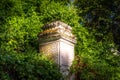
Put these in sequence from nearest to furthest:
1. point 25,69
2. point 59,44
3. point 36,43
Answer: point 25,69
point 59,44
point 36,43

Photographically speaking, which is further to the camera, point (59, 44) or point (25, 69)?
point (59, 44)

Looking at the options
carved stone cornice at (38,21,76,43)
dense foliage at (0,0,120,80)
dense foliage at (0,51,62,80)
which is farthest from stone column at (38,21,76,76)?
dense foliage at (0,51,62,80)

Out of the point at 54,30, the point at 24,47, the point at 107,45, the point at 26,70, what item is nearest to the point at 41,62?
the point at 26,70

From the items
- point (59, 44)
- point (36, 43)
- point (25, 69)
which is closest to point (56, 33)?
point (59, 44)

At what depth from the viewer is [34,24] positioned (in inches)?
352

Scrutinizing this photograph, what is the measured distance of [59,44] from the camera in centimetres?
793

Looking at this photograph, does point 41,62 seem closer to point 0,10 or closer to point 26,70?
point 26,70

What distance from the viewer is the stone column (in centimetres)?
791

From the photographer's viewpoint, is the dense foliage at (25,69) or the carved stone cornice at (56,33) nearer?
the dense foliage at (25,69)

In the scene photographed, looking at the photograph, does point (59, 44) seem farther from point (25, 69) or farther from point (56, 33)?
point (25, 69)

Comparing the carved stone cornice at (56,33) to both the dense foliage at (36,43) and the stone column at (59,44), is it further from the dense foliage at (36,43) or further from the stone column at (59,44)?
the dense foliage at (36,43)

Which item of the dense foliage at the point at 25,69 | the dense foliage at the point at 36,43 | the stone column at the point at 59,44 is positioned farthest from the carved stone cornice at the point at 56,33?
the dense foliage at the point at 25,69

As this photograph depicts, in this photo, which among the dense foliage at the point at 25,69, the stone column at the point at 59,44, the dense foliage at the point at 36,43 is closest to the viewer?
the dense foliage at the point at 25,69

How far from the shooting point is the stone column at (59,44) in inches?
312
